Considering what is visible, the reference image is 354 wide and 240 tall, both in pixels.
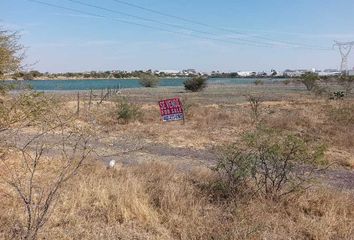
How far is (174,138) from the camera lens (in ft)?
59.2

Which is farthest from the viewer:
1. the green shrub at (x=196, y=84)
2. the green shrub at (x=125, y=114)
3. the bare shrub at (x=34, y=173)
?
the green shrub at (x=196, y=84)

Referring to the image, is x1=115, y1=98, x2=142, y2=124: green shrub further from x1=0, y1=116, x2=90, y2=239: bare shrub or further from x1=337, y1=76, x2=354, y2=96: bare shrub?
x1=337, y1=76, x2=354, y2=96: bare shrub

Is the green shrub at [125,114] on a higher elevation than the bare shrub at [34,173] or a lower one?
lower

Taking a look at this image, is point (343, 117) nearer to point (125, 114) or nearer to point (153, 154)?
point (125, 114)

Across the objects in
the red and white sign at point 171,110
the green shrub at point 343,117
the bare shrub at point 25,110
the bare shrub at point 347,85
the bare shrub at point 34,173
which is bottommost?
the bare shrub at point 347,85

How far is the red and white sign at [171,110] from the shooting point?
2262cm

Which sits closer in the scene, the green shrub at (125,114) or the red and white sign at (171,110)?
the red and white sign at (171,110)

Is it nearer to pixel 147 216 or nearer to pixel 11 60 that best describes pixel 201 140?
pixel 11 60

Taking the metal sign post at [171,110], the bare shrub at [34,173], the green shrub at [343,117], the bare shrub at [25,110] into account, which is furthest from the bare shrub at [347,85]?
the bare shrub at [25,110]

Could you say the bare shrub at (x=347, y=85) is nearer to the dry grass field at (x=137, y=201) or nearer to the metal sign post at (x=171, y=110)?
the metal sign post at (x=171, y=110)

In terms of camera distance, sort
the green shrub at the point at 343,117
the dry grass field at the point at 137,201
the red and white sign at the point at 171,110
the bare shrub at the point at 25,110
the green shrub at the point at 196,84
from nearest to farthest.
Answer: the dry grass field at the point at 137,201 < the bare shrub at the point at 25,110 < the green shrub at the point at 343,117 < the red and white sign at the point at 171,110 < the green shrub at the point at 196,84

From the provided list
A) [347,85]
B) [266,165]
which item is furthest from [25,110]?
[347,85]

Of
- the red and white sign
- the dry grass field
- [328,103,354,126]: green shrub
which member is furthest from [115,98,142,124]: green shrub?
the dry grass field

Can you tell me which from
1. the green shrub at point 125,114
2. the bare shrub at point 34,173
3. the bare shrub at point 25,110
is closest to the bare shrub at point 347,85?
the green shrub at point 125,114
